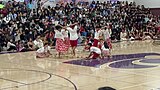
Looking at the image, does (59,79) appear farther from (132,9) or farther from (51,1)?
(132,9)

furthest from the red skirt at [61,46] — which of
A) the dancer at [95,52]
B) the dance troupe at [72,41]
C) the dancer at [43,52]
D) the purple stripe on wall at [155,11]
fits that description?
the purple stripe on wall at [155,11]

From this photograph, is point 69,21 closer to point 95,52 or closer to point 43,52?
point 43,52

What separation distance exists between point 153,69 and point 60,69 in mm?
2683

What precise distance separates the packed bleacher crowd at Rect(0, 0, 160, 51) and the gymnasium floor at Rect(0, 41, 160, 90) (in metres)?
3.46

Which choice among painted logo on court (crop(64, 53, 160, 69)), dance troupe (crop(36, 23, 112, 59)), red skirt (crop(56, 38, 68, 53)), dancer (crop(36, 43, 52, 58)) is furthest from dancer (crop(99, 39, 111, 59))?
dancer (crop(36, 43, 52, 58))

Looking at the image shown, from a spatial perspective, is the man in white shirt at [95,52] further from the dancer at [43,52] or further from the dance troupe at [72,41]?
A: the dancer at [43,52]

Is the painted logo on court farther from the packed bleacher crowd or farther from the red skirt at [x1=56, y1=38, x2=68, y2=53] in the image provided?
the packed bleacher crowd

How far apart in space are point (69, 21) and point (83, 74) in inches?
427

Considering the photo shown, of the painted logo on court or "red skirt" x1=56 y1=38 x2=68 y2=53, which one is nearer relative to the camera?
the painted logo on court

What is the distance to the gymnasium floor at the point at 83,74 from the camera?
6844 millimetres

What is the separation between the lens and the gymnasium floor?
6.84 meters

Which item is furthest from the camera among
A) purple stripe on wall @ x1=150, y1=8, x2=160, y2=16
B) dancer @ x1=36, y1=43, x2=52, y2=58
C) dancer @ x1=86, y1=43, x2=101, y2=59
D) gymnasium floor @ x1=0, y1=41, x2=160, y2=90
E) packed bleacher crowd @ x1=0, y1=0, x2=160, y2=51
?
purple stripe on wall @ x1=150, y1=8, x2=160, y2=16

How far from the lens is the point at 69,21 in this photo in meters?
19.0

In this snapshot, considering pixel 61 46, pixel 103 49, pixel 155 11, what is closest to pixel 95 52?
pixel 103 49
